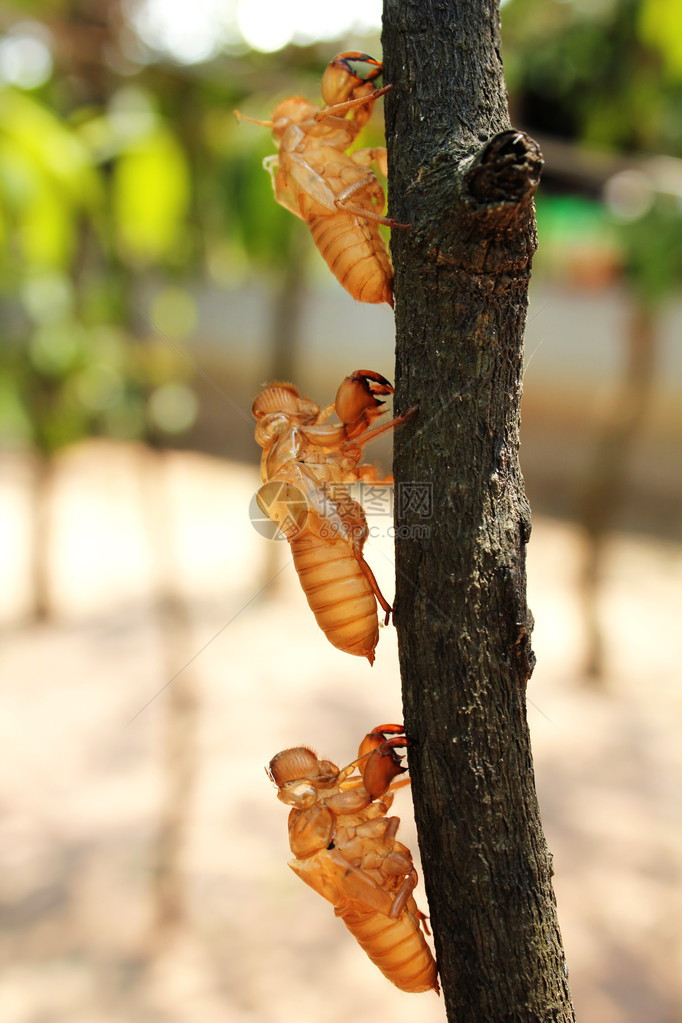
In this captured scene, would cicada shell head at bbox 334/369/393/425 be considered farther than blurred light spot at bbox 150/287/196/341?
No

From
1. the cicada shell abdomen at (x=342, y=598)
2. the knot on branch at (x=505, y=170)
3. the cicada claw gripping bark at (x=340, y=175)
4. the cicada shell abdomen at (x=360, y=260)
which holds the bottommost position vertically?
the cicada shell abdomen at (x=342, y=598)

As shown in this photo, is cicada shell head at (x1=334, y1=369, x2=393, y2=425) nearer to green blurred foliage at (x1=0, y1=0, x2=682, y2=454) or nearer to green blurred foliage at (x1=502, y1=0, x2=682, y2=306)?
green blurred foliage at (x1=0, y1=0, x2=682, y2=454)

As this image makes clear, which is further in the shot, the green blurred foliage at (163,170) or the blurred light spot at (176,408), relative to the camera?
the blurred light spot at (176,408)

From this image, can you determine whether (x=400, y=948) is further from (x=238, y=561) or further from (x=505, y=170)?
(x=238, y=561)

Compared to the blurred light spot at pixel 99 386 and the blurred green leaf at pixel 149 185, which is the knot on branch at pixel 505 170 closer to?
the blurred green leaf at pixel 149 185

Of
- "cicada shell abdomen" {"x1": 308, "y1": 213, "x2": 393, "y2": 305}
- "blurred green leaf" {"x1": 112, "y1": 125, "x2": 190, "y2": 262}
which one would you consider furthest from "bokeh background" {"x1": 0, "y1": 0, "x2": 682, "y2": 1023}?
"cicada shell abdomen" {"x1": 308, "y1": 213, "x2": 393, "y2": 305}

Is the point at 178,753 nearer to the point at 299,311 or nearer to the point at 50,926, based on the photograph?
the point at 50,926

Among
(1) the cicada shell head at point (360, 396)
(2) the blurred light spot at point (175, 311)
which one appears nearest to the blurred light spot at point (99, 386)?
(2) the blurred light spot at point (175, 311)
